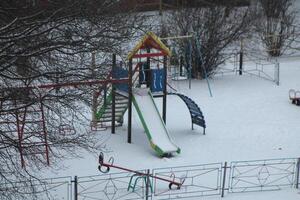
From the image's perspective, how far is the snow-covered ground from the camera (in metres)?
13.4

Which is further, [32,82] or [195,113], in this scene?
[195,113]

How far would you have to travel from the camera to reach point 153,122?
14.3m

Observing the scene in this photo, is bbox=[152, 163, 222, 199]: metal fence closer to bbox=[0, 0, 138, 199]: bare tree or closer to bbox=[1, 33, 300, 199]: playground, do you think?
bbox=[1, 33, 300, 199]: playground

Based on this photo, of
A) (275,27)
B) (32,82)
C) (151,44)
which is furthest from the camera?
(275,27)

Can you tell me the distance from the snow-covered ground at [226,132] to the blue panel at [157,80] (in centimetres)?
107

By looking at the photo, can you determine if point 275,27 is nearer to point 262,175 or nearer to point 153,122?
point 153,122

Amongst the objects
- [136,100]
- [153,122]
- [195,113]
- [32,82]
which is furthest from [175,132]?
[32,82]

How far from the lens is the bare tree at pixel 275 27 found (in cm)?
2327

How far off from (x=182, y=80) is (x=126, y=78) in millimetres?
5406

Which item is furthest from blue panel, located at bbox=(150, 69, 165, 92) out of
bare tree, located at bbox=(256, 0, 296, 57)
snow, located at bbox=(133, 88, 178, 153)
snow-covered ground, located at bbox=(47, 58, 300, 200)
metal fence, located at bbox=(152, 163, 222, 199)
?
bare tree, located at bbox=(256, 0, 296, 57)

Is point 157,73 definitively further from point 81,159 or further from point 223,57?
point 223,57

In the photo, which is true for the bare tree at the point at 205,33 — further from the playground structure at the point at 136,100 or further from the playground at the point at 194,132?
the playground structure at the point at 136,100

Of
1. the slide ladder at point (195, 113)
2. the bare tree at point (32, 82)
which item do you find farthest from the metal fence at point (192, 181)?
the slide ladder at point (195, 113)

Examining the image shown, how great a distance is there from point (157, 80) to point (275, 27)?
11.1 m
